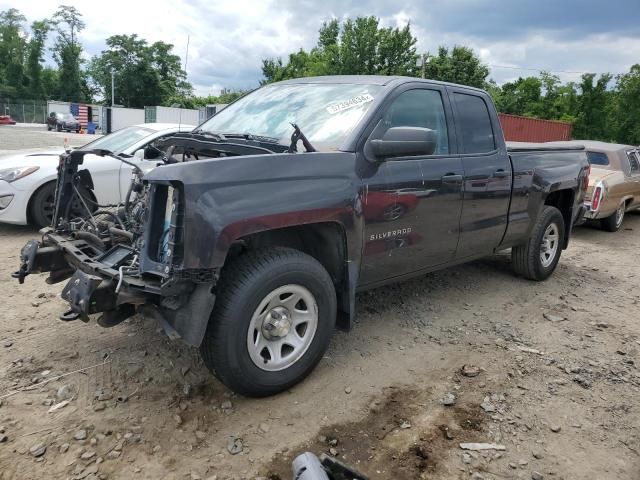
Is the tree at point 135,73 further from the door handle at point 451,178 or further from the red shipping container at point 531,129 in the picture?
the door handle at point 451,178

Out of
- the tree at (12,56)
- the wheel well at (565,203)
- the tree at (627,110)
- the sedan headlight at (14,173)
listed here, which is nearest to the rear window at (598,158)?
the wheel well at (565,203)

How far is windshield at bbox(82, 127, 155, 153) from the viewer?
6.75m

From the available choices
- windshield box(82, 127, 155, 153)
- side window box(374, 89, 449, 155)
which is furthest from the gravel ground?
windshield box(82, 127, 155, 153)

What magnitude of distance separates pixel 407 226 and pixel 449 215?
0.54 metres

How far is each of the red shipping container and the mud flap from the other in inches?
852

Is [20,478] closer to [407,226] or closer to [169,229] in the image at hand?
[169,229]

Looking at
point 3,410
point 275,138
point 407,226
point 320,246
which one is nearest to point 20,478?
point 3,410

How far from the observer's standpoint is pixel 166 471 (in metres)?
2.51

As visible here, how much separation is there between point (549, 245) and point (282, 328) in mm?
3986

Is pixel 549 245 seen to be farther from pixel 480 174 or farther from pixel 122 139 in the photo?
pixel 122 139

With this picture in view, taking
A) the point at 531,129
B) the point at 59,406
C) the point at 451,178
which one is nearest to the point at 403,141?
the point at 451,178

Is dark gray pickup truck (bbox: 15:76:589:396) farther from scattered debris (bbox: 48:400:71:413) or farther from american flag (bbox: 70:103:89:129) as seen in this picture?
american flag (bbox: 70:103:89:129)

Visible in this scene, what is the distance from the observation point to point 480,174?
436cm

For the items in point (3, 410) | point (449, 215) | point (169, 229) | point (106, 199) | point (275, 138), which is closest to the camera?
point (169, 229)
